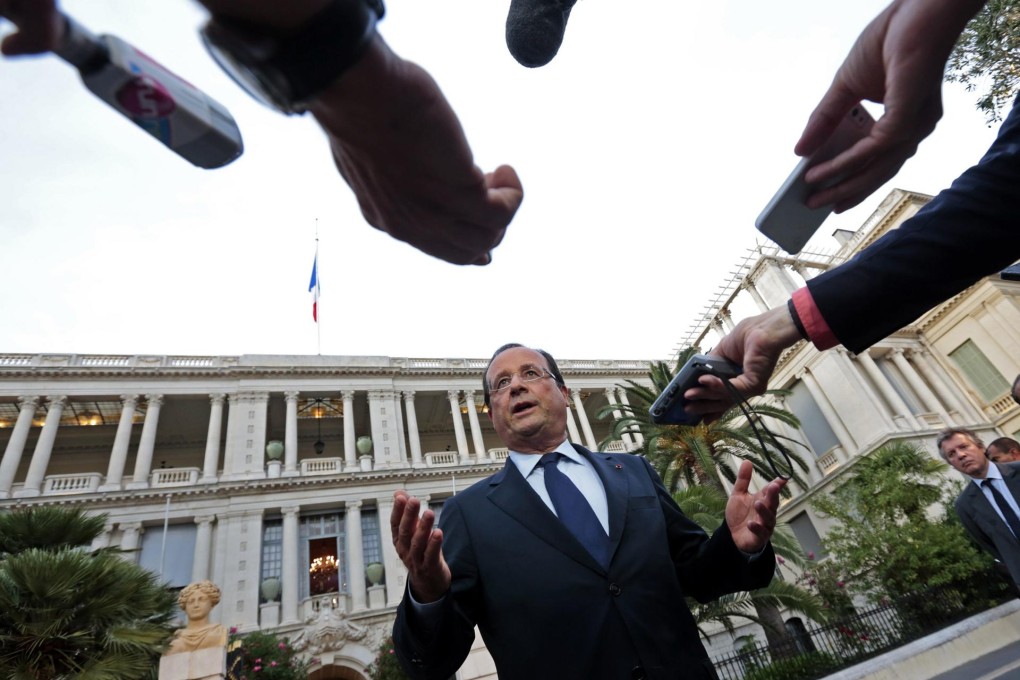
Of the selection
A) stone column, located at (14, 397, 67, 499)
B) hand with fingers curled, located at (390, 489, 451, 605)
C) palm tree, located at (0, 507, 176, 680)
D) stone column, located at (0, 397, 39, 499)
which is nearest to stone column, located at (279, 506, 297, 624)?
stone column, located at (14, 397, 67, 499)

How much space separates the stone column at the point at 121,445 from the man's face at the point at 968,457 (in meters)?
27.4

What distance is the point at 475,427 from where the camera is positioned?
2869cm

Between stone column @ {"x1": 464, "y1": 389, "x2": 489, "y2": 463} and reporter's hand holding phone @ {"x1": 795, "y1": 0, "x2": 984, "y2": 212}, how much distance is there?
2729 centimetres

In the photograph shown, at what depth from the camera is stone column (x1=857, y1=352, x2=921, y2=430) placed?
2636cm

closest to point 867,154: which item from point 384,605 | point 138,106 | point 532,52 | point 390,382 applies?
point 532,52

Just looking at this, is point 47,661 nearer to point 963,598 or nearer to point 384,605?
point 384,605

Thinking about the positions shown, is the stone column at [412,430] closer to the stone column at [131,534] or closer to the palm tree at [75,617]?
the stone column at [131,534]

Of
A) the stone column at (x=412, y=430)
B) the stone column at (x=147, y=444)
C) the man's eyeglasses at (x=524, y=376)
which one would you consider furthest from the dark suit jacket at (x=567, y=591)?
the stone column at (x=147, y=444)

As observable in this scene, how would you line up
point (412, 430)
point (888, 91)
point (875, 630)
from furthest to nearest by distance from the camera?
point (412, 430), point (875, 630), point (888, 91)

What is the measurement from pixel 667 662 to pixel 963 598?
17.5 meters

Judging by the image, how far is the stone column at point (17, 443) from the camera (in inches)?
824

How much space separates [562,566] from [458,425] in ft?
88.1

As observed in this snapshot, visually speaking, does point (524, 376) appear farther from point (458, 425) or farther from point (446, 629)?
point (458, 425)

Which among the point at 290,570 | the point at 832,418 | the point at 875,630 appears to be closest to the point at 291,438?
the point at 290,570
